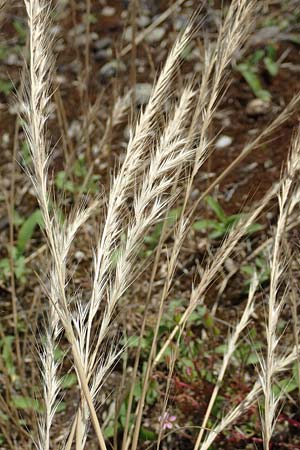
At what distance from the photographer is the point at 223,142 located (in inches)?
106

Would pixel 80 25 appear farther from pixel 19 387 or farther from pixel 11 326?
pixel 19 387

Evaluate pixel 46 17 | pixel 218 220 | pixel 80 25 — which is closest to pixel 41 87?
pixel 46 17

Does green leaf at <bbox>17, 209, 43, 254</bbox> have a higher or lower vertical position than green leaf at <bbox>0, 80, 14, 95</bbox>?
lower

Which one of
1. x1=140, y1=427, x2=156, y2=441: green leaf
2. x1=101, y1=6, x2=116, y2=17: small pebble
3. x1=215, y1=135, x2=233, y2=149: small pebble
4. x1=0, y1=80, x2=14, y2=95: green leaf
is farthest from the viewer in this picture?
x1=101, y1=6, x2=116, y2=17: small pebble

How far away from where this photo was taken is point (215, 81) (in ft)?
4.00

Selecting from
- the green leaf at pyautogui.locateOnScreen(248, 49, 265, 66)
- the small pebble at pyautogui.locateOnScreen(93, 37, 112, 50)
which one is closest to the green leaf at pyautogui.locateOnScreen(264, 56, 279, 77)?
the green leaf at pyautogui.locateOnScreen(248, 49, 265, 66)

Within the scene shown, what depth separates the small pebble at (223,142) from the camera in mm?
2672

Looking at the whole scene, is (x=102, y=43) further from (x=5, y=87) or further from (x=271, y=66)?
(x=271, y=66)

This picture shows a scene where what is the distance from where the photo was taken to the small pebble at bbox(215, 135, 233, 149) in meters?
2.67

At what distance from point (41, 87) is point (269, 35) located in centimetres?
199

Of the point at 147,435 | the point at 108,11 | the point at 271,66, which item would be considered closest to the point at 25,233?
the point at 147,435

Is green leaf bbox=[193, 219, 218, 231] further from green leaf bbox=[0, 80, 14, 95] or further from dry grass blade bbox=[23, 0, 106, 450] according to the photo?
dry grass blade bbox=[23, 0, 106, 450]

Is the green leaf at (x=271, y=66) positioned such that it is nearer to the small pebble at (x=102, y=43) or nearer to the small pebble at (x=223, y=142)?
the small pebble at (x=223, y=142)

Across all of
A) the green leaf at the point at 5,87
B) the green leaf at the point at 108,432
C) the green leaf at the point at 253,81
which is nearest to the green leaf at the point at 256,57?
the green leaf at the point at 253,81
